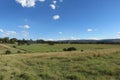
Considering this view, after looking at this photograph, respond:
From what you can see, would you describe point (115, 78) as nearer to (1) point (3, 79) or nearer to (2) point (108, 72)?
(2) point (108, 72)

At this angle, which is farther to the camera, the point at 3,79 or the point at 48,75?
the point at 48,75

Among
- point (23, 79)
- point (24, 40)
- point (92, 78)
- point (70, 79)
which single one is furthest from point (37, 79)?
point (24, 40)

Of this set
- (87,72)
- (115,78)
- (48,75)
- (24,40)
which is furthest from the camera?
(24,40)

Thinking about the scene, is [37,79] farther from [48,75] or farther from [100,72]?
[100,72]

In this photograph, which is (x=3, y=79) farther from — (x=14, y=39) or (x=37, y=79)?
(x=14, y=39)

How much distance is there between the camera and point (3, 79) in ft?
37.1

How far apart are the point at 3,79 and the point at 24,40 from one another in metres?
167

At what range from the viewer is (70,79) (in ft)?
36.9

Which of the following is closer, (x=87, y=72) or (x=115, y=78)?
(x=115, y=78)

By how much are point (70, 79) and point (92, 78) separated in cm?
122

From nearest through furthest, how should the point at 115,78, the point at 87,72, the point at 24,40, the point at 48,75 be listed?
1. the point at 115,78
2. the point at 48,75
3. the point at 87,72
4. the point at 24,40

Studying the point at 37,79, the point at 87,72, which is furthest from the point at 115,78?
the point at 37,79

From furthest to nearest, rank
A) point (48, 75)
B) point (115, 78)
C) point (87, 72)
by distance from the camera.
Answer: point (87, 72), point (48, 75), point (115, 78)

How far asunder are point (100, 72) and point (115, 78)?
1797mm
